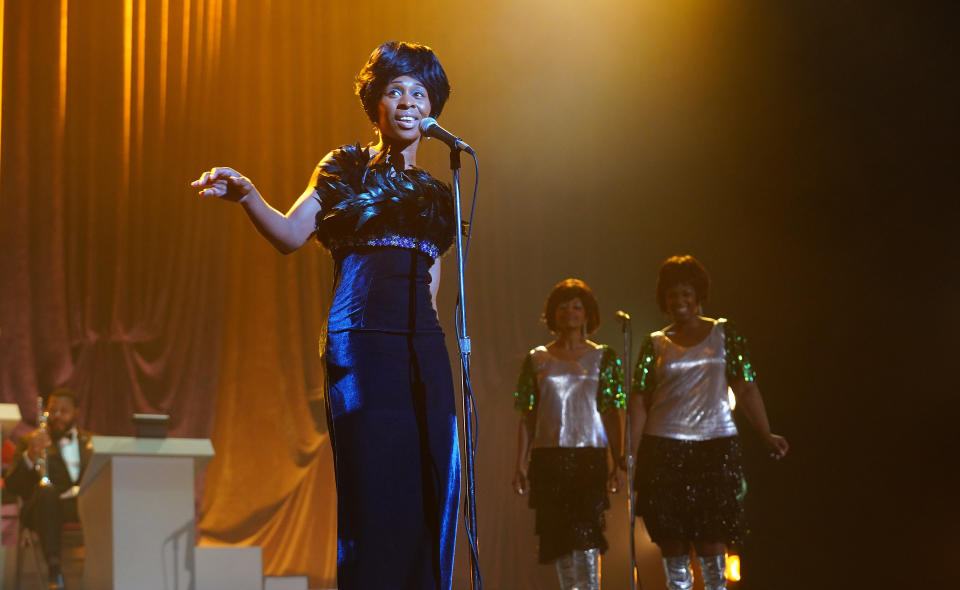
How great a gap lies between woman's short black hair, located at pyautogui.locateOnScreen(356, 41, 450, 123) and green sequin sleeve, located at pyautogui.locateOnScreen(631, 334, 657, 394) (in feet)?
8.94

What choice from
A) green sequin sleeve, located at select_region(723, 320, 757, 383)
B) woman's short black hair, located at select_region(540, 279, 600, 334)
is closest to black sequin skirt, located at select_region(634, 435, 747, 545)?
A: green sequin sleeve, located at select_region(723, 320, 757, 383)

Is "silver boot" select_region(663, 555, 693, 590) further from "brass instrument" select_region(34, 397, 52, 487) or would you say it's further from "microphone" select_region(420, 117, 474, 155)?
"brass instrument" select_region(34, 397, 52, 487)

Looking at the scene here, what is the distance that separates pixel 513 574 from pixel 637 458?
9.77 ft

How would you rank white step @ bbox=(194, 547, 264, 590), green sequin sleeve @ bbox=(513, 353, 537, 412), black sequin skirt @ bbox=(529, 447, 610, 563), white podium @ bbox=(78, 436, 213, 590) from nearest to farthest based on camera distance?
white podium @ bbox=(78, 436, 213, 590)
black sequin skirt @ bbox=(529, 447, 610, 563)
green sequin sleeve @ bbox=(513, 353, 537, 412)
white step @ bbox=(194, 547, 264, 590)

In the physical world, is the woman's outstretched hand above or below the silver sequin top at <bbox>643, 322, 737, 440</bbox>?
above

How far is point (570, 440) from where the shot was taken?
5297 millimetres

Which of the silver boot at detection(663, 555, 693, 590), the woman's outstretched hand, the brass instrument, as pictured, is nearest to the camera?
the woman's outstretched hand

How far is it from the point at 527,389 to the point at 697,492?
1.17m

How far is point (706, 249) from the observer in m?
7.62

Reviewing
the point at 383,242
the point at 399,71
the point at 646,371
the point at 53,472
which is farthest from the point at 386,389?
the point at 53,472

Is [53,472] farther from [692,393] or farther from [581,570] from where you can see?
[692,393]

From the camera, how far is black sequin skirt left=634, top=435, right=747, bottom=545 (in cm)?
467

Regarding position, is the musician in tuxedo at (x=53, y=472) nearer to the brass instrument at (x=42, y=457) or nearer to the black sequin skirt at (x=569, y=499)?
the brass instrument at (x=42, y=457)

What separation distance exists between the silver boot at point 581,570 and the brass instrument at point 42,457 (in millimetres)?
3335
